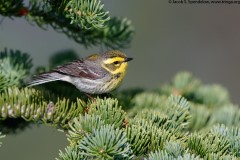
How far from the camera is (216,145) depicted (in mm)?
2381

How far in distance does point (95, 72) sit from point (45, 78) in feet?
2.42

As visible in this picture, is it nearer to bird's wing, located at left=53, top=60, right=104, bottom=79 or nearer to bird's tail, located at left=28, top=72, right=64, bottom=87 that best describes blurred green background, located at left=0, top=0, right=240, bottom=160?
bird's wing, located at left=53, top=60, right=104, bottom=79

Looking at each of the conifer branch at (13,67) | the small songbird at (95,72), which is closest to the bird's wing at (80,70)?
the small songbird at (95,72)

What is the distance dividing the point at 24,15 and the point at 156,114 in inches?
44.5

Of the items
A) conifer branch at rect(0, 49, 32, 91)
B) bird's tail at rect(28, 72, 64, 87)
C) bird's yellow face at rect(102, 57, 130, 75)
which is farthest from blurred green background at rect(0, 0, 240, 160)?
conifer branch at rect(0, 49, 32, 91)

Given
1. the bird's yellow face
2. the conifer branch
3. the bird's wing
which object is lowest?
the conifer branch

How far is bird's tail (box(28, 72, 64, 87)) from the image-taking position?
3.23 meters

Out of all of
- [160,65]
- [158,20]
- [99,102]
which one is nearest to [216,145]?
[99,102]

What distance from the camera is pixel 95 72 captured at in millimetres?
4004

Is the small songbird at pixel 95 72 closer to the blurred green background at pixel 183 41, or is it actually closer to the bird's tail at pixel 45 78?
the bird's tail at pixel 45 78

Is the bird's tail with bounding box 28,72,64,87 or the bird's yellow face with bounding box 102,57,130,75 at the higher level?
the bird's yellow face with bounding box 102,57,130,75

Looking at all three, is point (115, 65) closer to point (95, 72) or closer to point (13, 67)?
point (95, 72)

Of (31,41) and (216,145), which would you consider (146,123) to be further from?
(31,41)

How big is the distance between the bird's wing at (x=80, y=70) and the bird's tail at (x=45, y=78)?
0.04m
